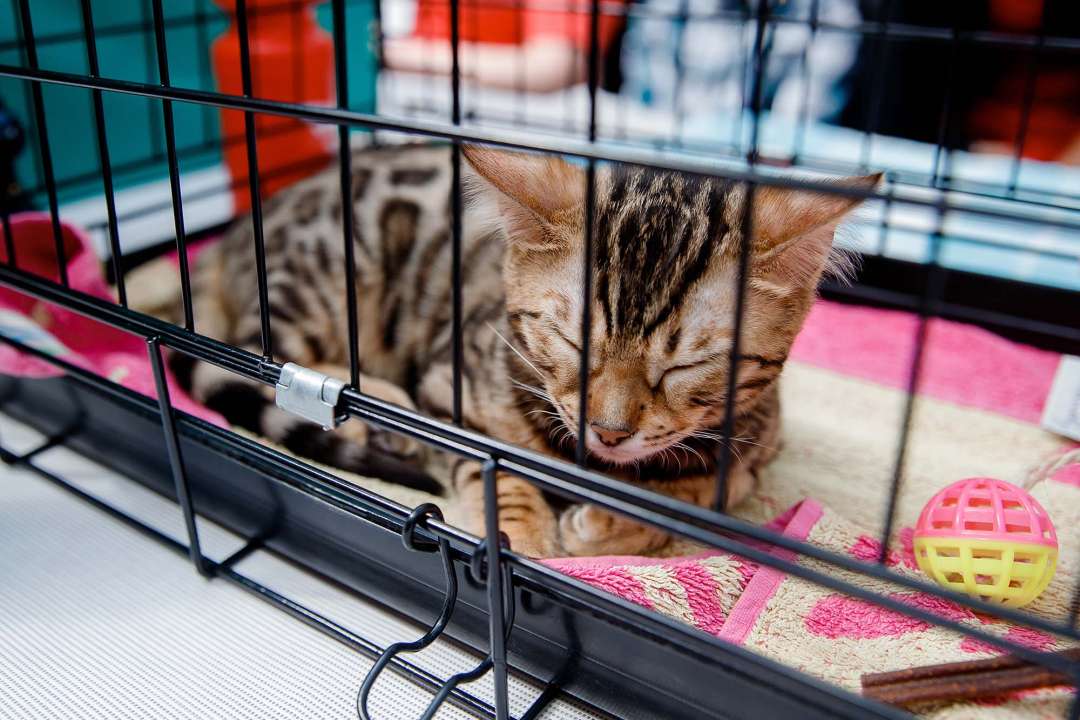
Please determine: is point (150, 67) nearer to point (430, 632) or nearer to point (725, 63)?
point (725, 63)

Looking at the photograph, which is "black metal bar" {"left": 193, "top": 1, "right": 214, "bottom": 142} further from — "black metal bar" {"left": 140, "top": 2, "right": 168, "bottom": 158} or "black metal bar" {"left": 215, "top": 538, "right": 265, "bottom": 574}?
"black metal bar" {"left": 215, "top": 538, "right": 265, "bottom": 574}

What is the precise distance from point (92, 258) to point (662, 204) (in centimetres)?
99

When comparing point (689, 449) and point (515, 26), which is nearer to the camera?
point (689, 449)

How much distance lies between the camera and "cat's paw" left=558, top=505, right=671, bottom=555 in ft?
3.48

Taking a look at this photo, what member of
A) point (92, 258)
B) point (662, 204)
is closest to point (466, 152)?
point (662, 204)

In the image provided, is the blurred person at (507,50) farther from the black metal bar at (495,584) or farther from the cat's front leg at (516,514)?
the black metal bar at (495,584)

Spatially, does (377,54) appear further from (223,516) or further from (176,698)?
(176,698)

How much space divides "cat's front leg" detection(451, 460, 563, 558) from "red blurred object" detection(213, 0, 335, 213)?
47.7 inches

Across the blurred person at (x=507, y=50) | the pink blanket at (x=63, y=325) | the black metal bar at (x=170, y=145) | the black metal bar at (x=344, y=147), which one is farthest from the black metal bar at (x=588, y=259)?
the blurred person at (x=507, y=50)

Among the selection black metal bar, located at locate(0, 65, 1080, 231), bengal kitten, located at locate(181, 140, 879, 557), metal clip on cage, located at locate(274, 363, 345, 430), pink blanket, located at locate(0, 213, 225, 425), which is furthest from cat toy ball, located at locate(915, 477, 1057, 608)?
pink blanket, located at locate(0, 213, 225, 425)

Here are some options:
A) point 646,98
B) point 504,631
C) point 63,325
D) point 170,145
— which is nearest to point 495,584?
point 504,631

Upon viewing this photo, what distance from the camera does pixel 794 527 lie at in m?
1.09

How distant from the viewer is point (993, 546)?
2.94 feet

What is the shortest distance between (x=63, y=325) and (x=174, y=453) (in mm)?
576
